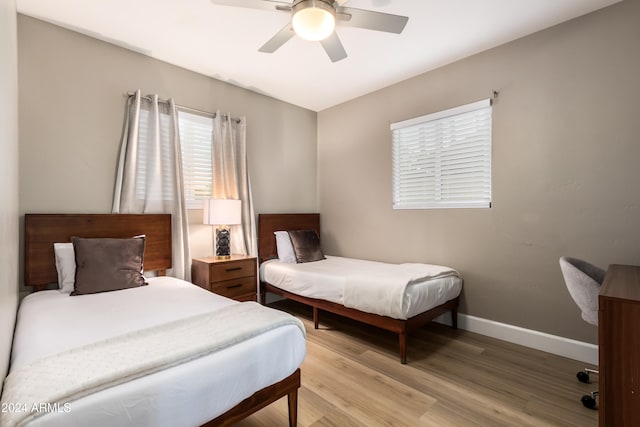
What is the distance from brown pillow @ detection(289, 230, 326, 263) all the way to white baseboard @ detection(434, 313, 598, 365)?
1634mm

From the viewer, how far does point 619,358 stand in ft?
4.18

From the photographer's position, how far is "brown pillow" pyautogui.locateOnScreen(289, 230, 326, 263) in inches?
143

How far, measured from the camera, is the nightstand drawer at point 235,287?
9.70ft

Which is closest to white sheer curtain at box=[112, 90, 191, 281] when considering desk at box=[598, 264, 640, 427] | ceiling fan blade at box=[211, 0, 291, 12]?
ceiling fan blade at box=[211, 0, 291, 12]

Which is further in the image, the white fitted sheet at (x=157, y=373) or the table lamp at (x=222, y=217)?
the table lamp at (x=222, y=217)

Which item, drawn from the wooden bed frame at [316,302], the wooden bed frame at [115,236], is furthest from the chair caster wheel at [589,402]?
the wooden bed frame at [115,236]

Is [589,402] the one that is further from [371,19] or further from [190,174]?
[190,174]

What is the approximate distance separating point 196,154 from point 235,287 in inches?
60.7

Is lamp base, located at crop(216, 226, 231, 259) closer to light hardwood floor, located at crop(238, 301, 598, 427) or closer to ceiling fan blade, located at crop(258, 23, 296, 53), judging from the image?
light hardwood floor, located at crop(238, 301, 598, 427)

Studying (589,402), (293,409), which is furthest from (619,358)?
(293,409)

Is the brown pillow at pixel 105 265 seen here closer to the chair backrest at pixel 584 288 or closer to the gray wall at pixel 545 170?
the gray wall at pixel 545 170

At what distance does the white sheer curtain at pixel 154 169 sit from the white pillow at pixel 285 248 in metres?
1.09

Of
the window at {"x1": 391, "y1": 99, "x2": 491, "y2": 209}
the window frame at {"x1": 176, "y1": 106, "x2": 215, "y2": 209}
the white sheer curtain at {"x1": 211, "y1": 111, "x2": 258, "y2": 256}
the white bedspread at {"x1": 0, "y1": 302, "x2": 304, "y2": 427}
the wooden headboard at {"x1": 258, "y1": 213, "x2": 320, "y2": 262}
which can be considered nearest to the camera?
the white bedspread at {"x1": 0, "y1": 302, "x2": 304, "y2": 427}

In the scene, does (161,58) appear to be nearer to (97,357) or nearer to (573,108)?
(97,357)
